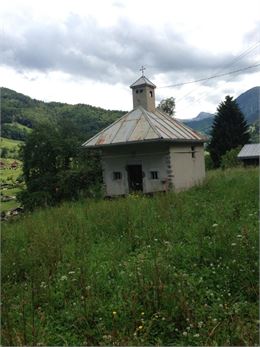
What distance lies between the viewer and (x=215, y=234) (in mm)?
6305

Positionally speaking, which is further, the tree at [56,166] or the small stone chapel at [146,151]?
the tree at [56,166]

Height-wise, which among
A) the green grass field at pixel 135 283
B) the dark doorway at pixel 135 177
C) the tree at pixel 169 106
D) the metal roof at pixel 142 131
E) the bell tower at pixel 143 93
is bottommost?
the green grass field at pixel 135 283

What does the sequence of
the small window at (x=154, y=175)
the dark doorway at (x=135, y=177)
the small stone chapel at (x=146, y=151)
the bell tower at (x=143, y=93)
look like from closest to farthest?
the small stone chapel at (x=146, y=151) < the small window at (x=154, y=175) < the dark doorway at (x=135, y=177) < the bell tower at (x=143, y=93)

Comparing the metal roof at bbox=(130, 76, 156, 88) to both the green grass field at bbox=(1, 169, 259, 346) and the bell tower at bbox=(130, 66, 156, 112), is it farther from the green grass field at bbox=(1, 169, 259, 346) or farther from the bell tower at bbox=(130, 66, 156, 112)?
the green grass field at bbox=(1, 169, 259, 346)

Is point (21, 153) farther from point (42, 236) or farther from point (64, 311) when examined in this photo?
point (64, 311)

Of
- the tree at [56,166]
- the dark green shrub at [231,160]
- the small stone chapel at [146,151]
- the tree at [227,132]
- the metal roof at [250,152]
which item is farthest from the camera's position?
the tree at [227,132]

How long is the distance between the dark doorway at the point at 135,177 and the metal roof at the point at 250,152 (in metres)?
22.1

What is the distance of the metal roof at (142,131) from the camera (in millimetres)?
16466

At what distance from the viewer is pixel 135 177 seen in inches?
741

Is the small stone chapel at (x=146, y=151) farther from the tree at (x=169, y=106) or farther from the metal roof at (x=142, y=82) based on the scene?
the tree at (x=169, y=106)

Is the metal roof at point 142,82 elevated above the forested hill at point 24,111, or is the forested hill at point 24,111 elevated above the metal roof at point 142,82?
the forested hill at point 24,111

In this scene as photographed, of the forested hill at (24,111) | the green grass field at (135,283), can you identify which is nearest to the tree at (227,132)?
the green grass field at (135,283)

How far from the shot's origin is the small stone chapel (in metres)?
16.8

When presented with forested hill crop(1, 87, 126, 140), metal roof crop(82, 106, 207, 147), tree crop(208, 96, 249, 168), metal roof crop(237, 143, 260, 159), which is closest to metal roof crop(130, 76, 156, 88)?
metal roof crop(82, 106, 207, 147)
